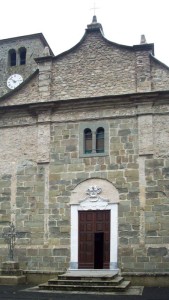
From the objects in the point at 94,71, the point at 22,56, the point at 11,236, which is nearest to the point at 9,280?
the point at 11,236

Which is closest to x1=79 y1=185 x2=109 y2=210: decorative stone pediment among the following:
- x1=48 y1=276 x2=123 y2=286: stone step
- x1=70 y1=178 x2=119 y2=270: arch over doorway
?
x1=70 y1=178 x2=119 y2=270: arch over doorway

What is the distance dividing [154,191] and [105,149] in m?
2.81

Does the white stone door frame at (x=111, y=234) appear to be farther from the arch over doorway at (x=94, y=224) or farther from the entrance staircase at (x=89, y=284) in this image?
the entrance staircase at (x=89, y=284)

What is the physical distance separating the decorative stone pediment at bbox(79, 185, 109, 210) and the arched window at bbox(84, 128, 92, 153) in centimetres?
168

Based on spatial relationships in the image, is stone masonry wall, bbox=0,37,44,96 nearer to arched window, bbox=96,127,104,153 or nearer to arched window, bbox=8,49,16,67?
arched window, bbox=8,49,16,67

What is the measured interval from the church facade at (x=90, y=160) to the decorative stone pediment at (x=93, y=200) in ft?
0.14

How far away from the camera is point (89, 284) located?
49.4 ft

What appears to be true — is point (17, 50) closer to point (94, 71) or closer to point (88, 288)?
point (94, 71)

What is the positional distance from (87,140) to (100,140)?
61 cm

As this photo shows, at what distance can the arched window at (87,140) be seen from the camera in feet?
62.0

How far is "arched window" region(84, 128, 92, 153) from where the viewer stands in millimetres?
18891

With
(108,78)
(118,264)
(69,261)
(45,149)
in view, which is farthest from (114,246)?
(108,78)

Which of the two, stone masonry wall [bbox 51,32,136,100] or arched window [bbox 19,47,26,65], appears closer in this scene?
stone masonry wall [bbox 51,32,136,100]

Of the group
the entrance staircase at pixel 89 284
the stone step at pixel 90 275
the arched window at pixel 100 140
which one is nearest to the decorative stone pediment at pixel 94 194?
the arched window at pixel 100 140
